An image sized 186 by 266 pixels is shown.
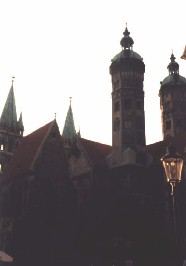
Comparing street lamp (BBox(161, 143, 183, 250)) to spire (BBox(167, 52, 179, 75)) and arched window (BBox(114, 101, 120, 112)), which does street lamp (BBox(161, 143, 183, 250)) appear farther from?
spire (BBox(167, 52, 179, 75))

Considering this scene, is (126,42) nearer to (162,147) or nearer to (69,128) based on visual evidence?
(162,147)

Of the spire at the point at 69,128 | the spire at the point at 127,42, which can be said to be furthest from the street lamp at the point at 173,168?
the spire at the point at 69,128

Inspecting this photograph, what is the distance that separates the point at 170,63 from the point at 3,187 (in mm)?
30384

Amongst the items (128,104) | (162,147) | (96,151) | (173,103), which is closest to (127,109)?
(128,104)

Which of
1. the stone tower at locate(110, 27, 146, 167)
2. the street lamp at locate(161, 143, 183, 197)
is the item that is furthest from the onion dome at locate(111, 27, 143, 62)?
the street lamp at locate(161, 143, 183, 197)

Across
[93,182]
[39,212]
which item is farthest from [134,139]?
[39,212]

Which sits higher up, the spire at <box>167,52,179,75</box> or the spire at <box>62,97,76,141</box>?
the spire at <box>167,52,179,75</box>

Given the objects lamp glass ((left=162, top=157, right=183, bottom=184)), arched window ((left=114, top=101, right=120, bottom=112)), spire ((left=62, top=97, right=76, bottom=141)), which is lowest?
lamp glass ((left=162, top=157, right=183, bottom=184))

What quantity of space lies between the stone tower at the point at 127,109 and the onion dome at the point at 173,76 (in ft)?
33.3

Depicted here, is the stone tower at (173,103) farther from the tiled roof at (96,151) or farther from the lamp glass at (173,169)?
the lamp glass at (173,169)

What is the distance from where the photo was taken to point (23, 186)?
39906mm

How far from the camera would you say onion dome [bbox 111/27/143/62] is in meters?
45.4

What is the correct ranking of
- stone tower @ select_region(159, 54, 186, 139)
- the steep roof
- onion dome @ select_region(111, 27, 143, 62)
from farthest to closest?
stone tower @ select_region(159, 54, 186, 139)
onion dome @ select_region(111, 27, 143, 62)
the steep roof

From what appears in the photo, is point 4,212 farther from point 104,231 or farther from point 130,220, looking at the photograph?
point 130,220
